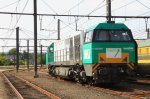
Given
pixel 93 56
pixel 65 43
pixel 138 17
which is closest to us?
pixel 93 56

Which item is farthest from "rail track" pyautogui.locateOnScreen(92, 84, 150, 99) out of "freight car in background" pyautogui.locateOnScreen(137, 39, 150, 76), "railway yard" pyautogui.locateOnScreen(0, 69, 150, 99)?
"freight car in background" pyautogui.locateOnScreen(137, 39, 150, 76)

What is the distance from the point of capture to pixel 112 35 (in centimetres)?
2102

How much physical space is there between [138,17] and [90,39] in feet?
50.7

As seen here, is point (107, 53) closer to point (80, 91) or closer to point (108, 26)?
point (108, 26)

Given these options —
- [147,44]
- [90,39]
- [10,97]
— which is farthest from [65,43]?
[10,97]

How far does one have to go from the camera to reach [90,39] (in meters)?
20.8

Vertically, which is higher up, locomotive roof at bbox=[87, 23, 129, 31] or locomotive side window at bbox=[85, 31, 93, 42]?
locomotive roof at bbox=[87, 23, 129, 31]

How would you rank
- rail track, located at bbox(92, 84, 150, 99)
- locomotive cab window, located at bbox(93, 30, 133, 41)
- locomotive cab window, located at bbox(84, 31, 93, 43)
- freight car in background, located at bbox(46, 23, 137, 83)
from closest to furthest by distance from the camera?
rail track, located at bbox(92, 84, 150, 99), freight car in background, located at bbox(46, 23, 137, 83), locomotive cab window, located at bbox(93, 30, 133, 41), locomotive cab window, located at bbox(84, 31, 93, 43)

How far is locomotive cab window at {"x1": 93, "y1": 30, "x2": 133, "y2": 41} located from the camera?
20.8 meters

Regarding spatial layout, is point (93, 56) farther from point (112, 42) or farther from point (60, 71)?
point (60, 71)

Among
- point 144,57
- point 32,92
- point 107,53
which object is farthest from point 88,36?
point 144,57

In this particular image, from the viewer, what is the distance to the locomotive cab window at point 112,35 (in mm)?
20750

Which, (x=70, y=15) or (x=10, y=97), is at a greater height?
(x=70, y=15)

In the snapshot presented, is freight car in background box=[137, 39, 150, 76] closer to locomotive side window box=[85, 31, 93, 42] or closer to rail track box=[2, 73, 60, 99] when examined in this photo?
locomotive side window box=[85, 31, 93, 42]
